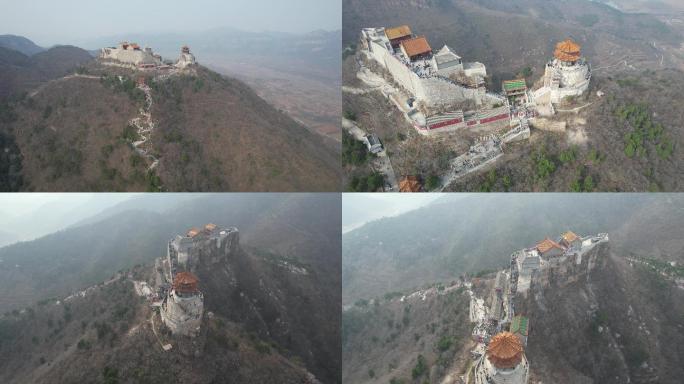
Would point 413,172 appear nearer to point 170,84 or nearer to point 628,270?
point 628,270

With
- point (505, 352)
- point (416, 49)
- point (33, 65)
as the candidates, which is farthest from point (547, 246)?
point (33, 65)

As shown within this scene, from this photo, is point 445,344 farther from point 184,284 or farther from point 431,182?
point 184,284

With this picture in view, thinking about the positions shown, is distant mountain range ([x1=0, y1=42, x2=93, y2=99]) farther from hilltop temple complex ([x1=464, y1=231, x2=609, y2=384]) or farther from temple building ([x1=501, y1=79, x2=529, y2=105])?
hilltop temple complex ([x1=464, y1=231, x2=609, y2=384])

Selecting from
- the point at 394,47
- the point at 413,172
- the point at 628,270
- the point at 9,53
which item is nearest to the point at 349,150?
the point at 413,172

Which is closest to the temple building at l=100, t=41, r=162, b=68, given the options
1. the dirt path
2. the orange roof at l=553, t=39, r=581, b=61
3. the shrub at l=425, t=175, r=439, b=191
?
the dirt path

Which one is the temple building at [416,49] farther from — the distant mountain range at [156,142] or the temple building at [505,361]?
the temple building at [505,361]

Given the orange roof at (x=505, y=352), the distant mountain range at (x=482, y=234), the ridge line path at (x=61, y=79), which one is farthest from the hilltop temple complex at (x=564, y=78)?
the ridge line path at (x=61, y=79)
